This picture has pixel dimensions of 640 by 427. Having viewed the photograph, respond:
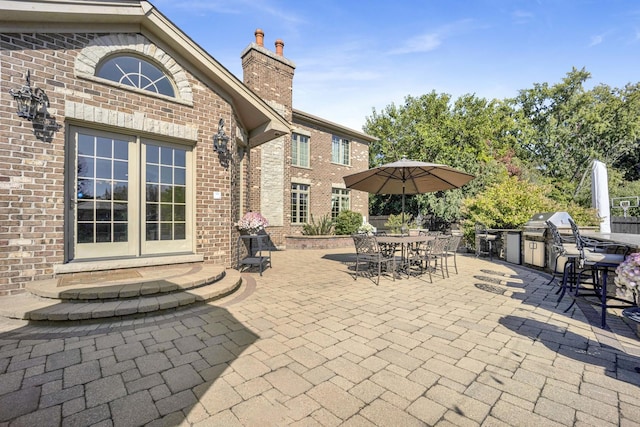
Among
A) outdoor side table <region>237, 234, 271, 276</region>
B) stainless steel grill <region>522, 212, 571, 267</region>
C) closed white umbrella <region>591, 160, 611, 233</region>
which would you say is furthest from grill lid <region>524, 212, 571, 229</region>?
outdoor side table <region>237, 234, 271, 276</region>

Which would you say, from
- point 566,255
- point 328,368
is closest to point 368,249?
point 566,255

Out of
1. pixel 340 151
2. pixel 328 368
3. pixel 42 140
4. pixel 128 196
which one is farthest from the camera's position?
pixel 340 151

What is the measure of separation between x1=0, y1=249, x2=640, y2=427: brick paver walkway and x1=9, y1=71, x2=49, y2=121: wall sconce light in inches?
107

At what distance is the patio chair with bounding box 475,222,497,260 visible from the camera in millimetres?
8828

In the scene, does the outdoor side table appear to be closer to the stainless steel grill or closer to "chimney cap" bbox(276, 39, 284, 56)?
the stainless steel grill

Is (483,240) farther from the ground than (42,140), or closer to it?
closer to it

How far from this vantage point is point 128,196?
4934 mm

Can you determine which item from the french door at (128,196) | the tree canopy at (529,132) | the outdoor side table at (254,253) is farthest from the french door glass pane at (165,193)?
the tree canopy at (529,132)

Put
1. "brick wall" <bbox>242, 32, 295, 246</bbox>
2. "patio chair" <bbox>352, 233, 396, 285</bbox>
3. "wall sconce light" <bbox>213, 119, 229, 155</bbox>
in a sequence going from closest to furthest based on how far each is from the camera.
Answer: "patio chair" <bbox>352, 233, 396, 285</bbox> → "wall sconce light" <bbox>213, 119, 229, 155</bbox> → "brick wall" <bbox>242, 32, 295, 246</bbox>

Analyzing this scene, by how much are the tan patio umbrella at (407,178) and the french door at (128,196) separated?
3.71m

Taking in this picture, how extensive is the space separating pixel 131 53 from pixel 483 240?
10.3 metres

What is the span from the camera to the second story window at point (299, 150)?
1325 cm

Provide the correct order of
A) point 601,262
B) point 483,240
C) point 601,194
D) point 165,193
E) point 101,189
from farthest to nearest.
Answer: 1. point 483,240
2. point 601,194
3. point 165,193
4. point 101,189
5. point 601,262

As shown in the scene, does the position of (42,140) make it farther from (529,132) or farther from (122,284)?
(529,132)
